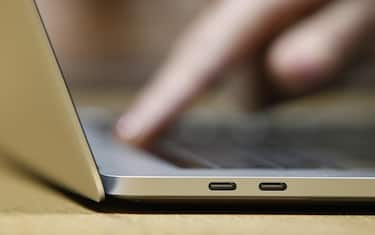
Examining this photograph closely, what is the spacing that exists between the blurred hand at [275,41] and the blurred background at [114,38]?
14.7 inches

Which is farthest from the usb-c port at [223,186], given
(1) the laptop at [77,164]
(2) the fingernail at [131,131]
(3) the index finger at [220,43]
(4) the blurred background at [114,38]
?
(4) the blurred background at [114,38]

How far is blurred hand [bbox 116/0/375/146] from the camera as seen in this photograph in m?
0.67

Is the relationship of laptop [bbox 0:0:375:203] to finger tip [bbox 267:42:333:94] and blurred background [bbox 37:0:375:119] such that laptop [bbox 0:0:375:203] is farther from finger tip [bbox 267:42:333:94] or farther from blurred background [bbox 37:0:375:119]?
blurred background [bbox 37:0:375:119]

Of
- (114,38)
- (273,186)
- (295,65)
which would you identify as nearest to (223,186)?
(273,186)

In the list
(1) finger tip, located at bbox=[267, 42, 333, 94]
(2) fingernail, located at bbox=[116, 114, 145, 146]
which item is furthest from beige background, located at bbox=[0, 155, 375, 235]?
(1) finger tip, located at bbox=[267, 42, 333, 94]

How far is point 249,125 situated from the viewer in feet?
1.99

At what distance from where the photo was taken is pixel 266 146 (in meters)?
0.46

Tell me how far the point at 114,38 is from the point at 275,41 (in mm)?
553

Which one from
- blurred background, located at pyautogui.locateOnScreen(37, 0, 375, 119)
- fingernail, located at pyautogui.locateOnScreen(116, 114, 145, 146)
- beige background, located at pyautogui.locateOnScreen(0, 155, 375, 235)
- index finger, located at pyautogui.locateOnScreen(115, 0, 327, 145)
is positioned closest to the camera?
beige background, located at pyautogui.locateOnScreen(0, 155, 375, 235)

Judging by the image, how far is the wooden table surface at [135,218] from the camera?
304 millimetres

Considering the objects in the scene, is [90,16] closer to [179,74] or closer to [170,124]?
[179,74]

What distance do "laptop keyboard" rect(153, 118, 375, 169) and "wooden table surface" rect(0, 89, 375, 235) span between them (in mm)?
38

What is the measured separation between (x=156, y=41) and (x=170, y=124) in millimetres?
685

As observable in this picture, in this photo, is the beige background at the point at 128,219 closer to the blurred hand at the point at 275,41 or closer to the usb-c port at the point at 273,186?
the usb-c port at the point at 273,186
